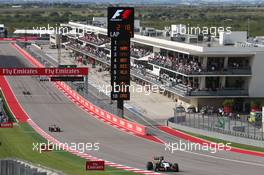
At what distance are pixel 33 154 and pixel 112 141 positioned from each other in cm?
836

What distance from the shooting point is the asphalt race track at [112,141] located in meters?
43.0

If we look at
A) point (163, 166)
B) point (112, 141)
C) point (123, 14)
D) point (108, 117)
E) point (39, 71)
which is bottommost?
point (108, 117)

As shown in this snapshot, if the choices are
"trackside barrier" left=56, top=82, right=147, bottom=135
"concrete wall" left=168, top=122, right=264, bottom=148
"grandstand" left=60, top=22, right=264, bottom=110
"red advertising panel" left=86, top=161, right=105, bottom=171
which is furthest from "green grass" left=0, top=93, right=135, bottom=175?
"grandstand" left=60, top=22, right=264, bottom=110

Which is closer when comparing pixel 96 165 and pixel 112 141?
pixel 96 165

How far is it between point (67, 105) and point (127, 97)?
48.8ft

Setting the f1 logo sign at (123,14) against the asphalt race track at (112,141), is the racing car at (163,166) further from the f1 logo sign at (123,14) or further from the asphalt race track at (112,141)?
the f1 logo sign at (123,14)

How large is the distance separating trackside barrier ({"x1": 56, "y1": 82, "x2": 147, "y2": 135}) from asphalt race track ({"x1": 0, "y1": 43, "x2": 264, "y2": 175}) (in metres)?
0.96

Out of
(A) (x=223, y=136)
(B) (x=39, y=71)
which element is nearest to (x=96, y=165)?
(A) (x=223, y=136)

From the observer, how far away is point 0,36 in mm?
187625

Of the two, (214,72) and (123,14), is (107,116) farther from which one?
(214,72)

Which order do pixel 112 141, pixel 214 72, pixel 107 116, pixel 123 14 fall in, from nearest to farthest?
1. pixel 112 141
2. pixel 123 14
3. pixel 107 116
4. pixel 214 72

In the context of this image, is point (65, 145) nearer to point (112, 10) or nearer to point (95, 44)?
point (112, 10)

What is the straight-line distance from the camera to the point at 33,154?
155ft

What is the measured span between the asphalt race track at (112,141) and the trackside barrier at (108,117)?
956mm
